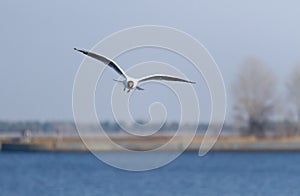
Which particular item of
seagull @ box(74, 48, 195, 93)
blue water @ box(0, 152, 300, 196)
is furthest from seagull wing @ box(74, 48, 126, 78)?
blue water @ box(0, 152, 300, 196)

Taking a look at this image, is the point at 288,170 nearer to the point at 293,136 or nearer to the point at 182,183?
the point at 182,183

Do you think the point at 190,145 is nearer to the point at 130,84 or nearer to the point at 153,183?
the point at 153,183

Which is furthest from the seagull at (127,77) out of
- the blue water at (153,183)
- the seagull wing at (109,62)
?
the blue water at (153,183)

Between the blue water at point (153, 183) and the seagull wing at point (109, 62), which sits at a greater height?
the seagull wing at point (109, 62)

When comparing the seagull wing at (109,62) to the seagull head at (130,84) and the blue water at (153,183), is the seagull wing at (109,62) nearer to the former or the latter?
the seagull head at (130,84)

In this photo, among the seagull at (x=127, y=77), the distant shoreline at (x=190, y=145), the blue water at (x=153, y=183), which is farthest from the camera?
the distant shoreline at (x=190, y=145)

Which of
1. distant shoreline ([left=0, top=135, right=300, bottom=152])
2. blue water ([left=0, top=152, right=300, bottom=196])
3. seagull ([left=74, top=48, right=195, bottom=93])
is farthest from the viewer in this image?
distant shoreline ([left=0, top=135, right=300, bottom=152])

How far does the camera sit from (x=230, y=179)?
47.6 m

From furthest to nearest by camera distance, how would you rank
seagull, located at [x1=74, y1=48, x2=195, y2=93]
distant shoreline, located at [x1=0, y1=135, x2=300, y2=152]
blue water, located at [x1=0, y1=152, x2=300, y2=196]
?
→ distant shoreline, located at [x1=0, y1=135, x2=300, y2=152]
blue water, located at [x1=0, y1=152, x2=300, y2=196]
seagull, located at [x1=74, y1=48, x2=195, y2=93]

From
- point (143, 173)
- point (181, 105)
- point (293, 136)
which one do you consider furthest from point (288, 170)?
point (181, 105)

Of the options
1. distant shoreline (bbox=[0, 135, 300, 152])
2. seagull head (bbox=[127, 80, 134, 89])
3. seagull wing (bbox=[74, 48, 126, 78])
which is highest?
seagull wing (bbox=[74, 48, 126, 78])

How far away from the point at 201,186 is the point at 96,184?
4.05 meters

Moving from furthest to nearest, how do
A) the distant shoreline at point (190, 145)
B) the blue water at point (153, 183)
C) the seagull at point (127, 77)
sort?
the distant shoreline at point (190, 145) → the blue water at point (153, 183) → the seagull at point (127, 77)

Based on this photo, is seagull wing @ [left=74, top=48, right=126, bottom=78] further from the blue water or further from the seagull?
the blue water
